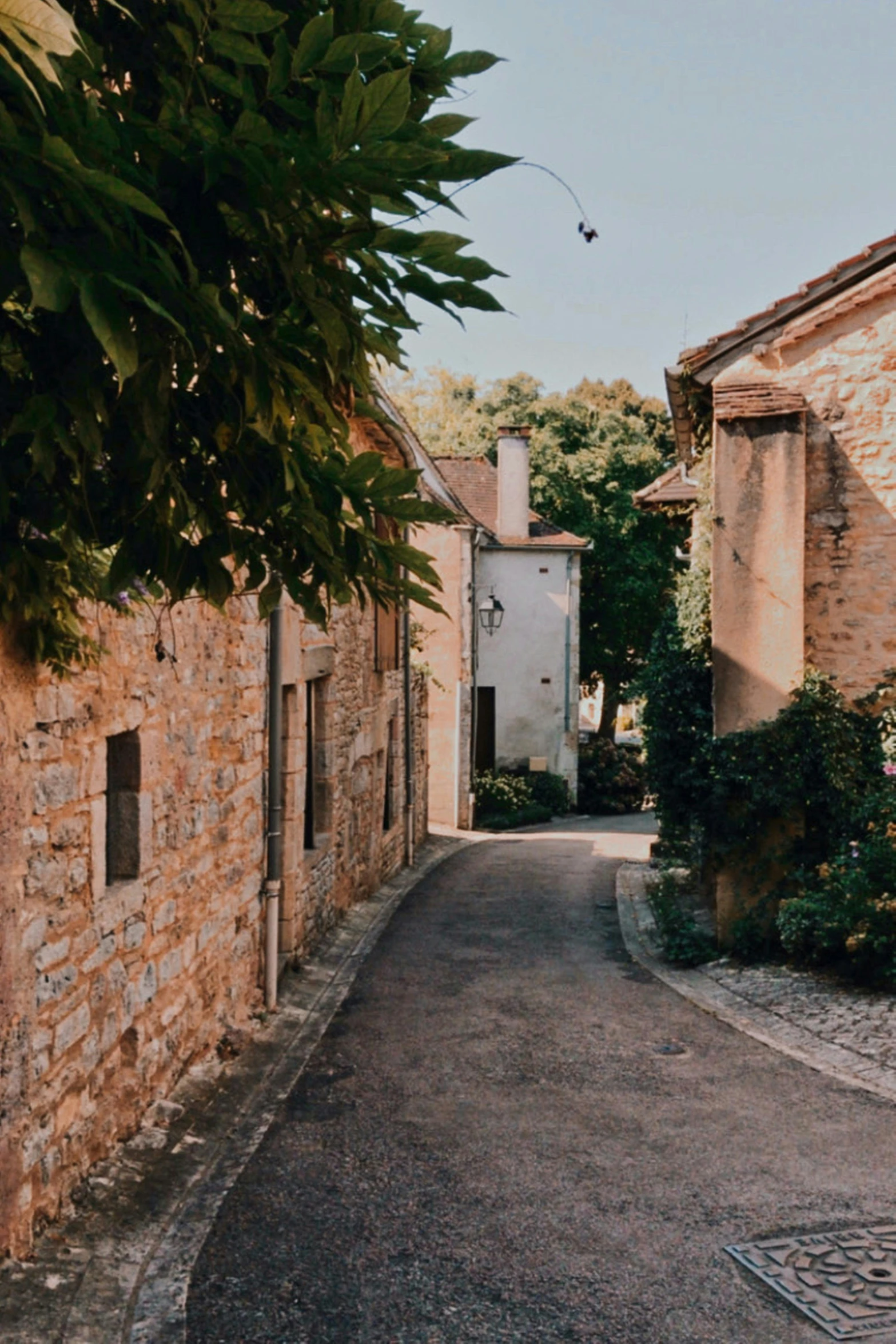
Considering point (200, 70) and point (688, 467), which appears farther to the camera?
point (688, 467)

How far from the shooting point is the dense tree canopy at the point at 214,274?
2512mm

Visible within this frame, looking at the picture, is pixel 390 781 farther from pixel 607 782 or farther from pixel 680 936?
pixel 607 782

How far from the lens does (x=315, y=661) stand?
36.6 ft

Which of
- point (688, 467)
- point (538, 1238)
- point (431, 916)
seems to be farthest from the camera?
point (688, 467)

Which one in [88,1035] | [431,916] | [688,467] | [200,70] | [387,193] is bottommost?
[431,916]

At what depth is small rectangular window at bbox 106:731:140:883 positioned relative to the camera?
5738 millimetres

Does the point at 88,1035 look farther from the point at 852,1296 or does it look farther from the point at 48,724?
the point at 852,1296

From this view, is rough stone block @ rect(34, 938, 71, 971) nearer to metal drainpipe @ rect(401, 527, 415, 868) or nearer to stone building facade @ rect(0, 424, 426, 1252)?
stone building facade @ rect(0, 424, 426, 1252)

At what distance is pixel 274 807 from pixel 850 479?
235 inches

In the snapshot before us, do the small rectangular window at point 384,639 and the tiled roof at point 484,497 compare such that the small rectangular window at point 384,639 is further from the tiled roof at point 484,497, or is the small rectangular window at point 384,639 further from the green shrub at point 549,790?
the green shrub at point 549,790

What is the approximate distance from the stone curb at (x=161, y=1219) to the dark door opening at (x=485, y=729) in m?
21.1

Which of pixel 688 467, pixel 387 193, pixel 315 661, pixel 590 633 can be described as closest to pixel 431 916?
pixel 315 661

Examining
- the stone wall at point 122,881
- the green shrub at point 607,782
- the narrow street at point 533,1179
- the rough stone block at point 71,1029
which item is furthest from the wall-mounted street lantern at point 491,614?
the rough stone block at point 71,1029

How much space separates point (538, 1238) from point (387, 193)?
4071mm
